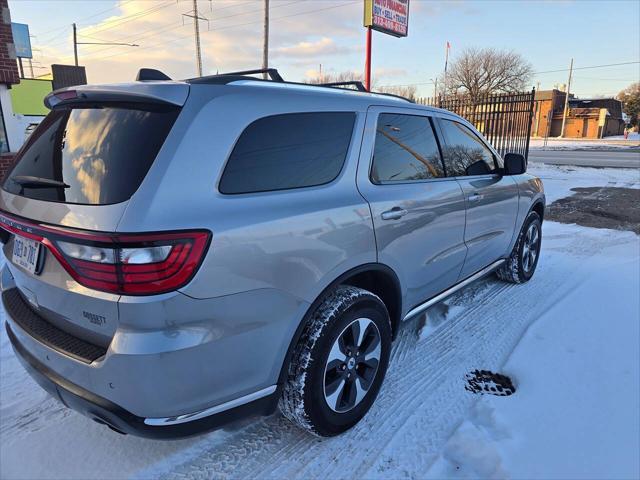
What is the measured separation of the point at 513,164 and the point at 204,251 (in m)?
3.20

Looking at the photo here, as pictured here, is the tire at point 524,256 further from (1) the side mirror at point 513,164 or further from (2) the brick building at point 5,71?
(2) the brick building at point 5,71

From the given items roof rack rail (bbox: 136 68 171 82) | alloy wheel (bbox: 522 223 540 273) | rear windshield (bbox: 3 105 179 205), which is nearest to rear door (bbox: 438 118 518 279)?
alloy wheel (bbox: 522 223 540 273)

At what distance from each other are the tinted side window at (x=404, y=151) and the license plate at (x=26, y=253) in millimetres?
1708

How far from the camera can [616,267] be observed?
16.8ft

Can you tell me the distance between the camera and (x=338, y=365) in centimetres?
233

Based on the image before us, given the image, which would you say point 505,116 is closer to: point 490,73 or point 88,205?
point 88,205

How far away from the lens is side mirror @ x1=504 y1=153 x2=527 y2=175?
3.91 meters

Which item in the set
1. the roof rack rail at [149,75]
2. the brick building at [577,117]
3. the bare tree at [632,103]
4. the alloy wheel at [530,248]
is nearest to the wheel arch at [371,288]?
the roof rack rail at [149,75]

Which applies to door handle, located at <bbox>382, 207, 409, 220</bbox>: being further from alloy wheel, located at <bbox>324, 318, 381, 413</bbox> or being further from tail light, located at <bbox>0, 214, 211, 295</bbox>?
tail light, located at <bbox>0, 214, 211, 295</bbox>

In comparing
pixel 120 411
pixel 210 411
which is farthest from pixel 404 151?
pixel 120 411

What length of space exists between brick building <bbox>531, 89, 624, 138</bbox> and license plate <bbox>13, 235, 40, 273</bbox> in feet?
188

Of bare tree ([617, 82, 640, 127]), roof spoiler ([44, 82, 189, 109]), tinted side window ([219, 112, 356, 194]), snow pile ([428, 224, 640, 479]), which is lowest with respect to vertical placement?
snow pile ([428, 224, 640, 479])

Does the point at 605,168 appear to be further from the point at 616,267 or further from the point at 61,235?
the point at 61,235

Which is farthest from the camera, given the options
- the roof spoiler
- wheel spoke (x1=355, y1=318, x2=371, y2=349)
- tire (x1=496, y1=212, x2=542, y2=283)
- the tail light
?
tire (x1=496, y1=212, x2=542, y2=283)
